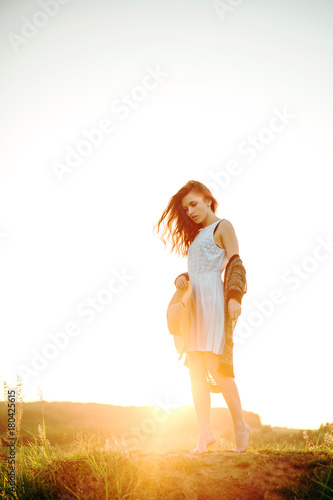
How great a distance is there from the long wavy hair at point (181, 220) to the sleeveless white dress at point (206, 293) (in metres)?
0.30

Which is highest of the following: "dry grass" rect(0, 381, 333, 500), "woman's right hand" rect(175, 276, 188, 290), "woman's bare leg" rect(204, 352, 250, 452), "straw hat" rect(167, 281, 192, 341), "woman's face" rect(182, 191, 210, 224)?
"woman's face" rect(182, 191, 210, 224)

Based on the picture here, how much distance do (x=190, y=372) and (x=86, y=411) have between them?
1666cm

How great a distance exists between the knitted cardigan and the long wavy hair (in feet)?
2.60


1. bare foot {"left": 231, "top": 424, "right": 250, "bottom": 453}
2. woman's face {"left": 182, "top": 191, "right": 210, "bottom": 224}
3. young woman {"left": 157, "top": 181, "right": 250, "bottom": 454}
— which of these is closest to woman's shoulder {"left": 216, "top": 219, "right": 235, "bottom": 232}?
young woman {"left": 157, "top": 181, "right": 250, "bottom": 454}

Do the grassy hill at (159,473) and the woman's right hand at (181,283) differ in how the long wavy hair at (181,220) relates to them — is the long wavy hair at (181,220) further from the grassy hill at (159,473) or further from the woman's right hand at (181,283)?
the grassy hill at (159,473)

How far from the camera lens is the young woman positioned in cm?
384

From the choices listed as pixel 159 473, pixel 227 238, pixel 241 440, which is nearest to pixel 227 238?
pixel 227 238

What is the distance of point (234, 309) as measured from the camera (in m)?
3.87

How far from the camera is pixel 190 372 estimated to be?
4016mm

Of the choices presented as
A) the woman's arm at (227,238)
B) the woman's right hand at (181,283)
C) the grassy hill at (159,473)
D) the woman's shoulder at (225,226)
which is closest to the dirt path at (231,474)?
the grassy hill at (159,473)

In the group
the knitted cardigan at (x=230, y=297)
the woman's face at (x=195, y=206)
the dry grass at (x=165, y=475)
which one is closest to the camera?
the dry grass at (x=165, y=475)

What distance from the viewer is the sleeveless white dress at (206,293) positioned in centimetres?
395

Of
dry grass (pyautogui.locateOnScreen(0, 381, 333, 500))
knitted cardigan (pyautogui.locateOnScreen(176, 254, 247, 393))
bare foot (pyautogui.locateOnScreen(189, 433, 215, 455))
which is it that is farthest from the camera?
knitted cardigan (pyautogui.locateOnScreen(176, 254, 247, 393))

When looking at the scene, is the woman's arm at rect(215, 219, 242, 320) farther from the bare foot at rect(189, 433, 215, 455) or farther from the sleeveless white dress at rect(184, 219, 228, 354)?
the bare foot at rect(189, 433, 215, 455)
